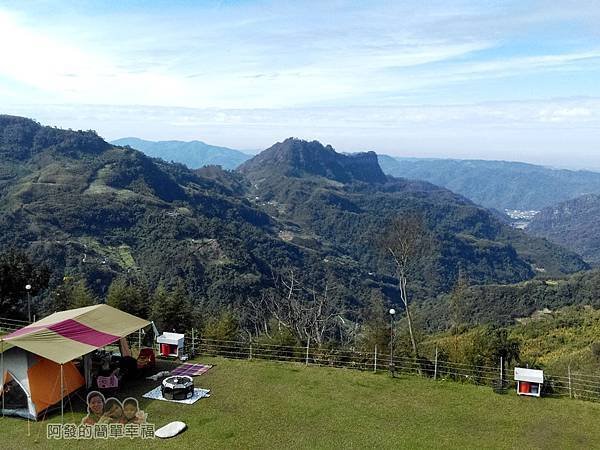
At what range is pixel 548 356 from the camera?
3475 centimetres

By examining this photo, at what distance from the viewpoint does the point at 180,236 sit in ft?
337

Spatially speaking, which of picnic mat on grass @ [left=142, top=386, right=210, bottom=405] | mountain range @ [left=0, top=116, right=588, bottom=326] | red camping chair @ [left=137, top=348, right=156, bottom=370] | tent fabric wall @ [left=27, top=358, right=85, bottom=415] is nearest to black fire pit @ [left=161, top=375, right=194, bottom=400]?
picnic mat on grass @ [left=142, top=386, right=210, bottom=405]

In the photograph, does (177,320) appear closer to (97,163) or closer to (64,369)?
(64,369)

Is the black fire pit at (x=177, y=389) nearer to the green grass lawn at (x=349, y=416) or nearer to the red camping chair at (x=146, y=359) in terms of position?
the green grass lawn at (x=349, y=416)

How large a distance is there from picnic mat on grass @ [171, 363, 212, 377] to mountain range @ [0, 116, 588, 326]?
13071 mm

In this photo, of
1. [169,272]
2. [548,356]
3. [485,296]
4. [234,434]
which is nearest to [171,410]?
[234,434]

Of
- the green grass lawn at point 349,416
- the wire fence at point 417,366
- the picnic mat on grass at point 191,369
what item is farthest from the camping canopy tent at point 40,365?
the wire fence at point 417,366

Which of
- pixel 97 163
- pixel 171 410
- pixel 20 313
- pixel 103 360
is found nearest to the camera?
pixel 171 410

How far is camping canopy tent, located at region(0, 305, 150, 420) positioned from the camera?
39.8 feet

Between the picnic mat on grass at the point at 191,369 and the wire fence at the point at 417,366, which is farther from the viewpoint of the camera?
the picnic mat on grass at the point at 191,369

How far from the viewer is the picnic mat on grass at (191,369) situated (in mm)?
15219

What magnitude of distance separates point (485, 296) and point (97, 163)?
108600 millimetres

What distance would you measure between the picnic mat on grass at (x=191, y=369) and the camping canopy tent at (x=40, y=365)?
298 centimetres

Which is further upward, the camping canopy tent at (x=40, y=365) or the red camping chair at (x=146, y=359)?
the camping canopy tent at (x=40, y=365)
